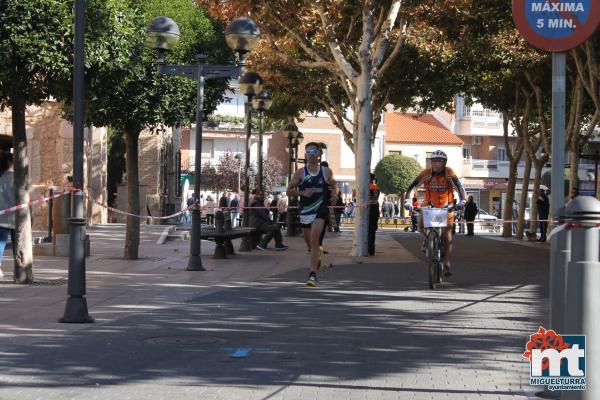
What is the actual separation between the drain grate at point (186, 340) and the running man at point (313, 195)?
5281mm

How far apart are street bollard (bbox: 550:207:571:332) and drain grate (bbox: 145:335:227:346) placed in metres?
3.57

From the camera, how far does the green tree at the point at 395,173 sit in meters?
80.8

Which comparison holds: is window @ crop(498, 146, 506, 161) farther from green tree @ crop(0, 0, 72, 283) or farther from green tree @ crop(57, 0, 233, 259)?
green tree @ crop(0, 0, 72, 283)

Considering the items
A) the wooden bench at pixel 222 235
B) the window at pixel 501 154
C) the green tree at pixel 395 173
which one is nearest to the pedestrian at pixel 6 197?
the wooden bench at pixel 222 235

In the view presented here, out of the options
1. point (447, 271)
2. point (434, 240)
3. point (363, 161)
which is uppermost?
point (363, 161)

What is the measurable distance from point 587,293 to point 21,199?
10.6 meters

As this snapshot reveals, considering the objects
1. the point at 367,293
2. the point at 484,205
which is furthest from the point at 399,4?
the point at 484,205

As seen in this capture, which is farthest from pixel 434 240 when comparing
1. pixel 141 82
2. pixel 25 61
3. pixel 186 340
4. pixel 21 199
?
pixel 141 82

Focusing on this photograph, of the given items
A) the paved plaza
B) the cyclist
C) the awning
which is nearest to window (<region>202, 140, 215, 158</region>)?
the awning

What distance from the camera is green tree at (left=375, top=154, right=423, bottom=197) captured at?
265 feet

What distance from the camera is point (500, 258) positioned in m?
23.6

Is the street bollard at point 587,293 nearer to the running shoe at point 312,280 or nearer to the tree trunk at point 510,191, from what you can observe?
the running shoe at point 312,280

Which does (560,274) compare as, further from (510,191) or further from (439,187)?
(510,191)

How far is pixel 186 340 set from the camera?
957 cm
